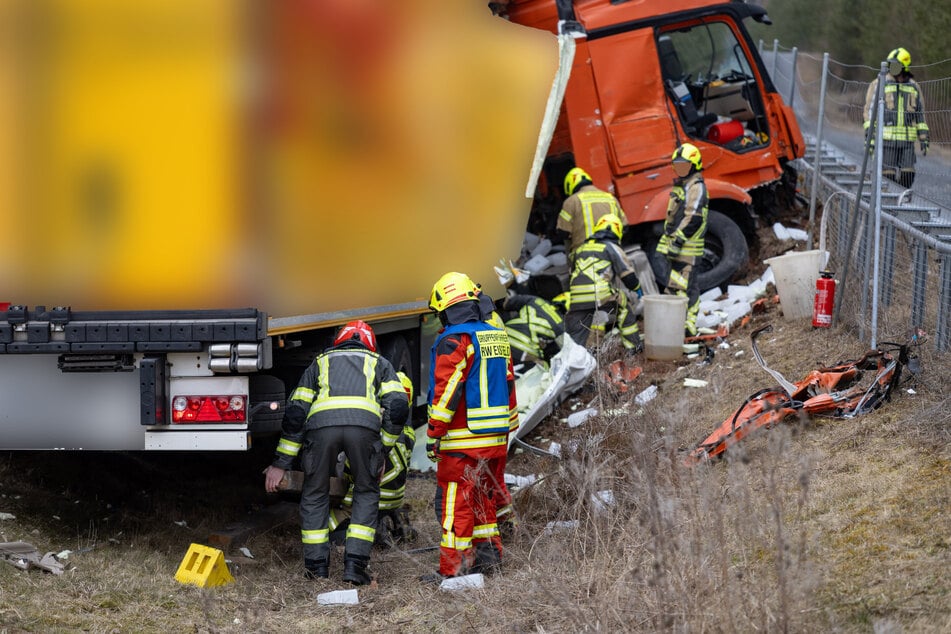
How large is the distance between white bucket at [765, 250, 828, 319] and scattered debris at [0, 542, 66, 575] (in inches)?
216

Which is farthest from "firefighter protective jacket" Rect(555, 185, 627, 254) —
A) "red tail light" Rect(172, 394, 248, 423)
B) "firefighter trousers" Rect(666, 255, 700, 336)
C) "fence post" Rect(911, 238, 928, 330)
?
"red tail light" Rect(172, 394, 248, 423)

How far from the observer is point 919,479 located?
15.9ft

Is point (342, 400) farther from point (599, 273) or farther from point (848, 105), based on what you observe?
point (848, 105)

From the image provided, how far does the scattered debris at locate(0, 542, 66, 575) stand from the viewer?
486cm

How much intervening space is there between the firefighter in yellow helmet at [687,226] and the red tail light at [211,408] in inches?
199

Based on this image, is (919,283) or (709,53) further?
(709,53)

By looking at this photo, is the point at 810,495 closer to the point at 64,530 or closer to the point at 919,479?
the point at 919,479

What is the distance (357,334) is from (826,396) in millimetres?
2537

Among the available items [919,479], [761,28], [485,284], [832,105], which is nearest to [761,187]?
[832,105]

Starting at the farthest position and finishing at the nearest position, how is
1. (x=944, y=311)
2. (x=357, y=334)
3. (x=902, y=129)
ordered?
(x=902, y=129), (x=944, y=311), (x=357, y=334)

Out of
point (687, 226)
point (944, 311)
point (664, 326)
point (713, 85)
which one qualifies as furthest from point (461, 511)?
point (713, 85)

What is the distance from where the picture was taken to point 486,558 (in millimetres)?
5500

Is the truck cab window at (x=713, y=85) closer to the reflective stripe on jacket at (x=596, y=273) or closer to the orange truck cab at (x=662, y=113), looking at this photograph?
the orange truck cab at (x=662, y=113)

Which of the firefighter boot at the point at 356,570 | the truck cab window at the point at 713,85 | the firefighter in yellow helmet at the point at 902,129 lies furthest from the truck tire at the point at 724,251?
the firefighter boot at the point at 356,570
